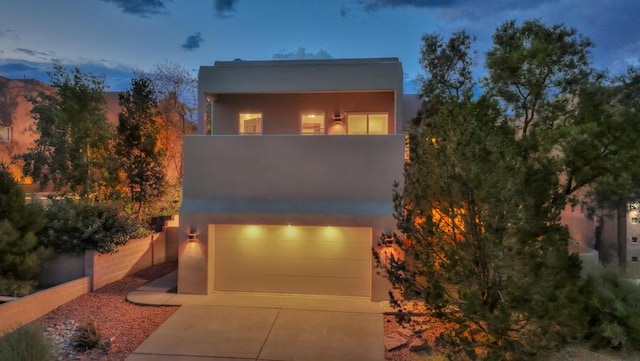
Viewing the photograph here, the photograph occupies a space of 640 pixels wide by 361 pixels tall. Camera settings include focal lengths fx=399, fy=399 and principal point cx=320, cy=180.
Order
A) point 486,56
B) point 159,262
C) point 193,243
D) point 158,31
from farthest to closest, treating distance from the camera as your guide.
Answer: point 158,31
point 159,262
point 486,56
point 193,243

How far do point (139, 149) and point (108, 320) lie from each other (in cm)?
880

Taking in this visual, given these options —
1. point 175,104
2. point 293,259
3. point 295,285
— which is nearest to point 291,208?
point 293,259

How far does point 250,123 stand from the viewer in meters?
13.6

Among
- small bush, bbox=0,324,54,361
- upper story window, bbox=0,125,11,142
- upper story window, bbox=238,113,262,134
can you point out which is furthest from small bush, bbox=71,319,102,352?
upper story window, bbox=0,125,11,142

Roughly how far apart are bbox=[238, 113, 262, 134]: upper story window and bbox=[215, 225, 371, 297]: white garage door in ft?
12.8

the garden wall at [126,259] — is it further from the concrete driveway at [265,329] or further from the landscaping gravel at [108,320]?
the concrete driveway at [265,329]

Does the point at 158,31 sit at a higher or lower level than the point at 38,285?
higher

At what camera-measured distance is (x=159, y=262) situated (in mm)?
14172

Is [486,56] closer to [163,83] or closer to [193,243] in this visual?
[193,243]

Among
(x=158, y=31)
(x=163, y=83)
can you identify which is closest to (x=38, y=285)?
(x=163, y=83)

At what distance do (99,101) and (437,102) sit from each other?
12.6 m

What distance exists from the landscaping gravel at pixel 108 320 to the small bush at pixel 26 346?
0.83 metres

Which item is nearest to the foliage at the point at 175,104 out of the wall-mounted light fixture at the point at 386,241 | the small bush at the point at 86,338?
the small bush at the point at 86,338

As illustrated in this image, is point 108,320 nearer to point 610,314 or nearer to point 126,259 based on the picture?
point 126,259
